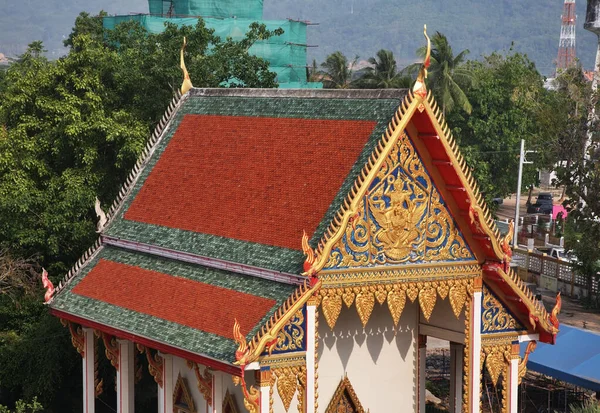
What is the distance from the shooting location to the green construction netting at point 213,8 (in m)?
67.0

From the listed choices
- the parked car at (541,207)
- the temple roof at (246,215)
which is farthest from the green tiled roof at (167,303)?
the parked car at (541,207)

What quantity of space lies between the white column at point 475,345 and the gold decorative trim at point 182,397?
5104 millimetres

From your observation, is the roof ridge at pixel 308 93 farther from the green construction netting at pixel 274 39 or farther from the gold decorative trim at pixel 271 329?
the green construction netting at pixel 274 39

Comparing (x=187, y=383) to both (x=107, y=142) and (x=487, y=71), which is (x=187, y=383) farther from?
(x=487, y=71)

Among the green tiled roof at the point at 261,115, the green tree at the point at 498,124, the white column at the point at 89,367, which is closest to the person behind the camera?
the green tiled roof at the point at 261,115

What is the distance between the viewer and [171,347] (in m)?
20.0

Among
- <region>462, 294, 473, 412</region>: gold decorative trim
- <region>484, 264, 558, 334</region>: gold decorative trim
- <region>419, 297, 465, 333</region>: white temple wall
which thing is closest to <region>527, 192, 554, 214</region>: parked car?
<region>419, 297, 465, 333</region>: white temple wall

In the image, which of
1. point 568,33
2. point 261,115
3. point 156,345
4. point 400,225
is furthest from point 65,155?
point 568,33

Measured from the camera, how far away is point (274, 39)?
222ft

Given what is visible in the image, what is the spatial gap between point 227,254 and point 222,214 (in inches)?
48.3

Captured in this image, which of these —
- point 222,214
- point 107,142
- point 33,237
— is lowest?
point 222,214

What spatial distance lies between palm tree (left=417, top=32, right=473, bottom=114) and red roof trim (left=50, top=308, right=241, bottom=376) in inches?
1800

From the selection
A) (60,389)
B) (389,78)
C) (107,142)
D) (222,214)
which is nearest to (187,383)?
(222,214)

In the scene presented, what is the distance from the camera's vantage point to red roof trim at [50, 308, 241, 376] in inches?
728
